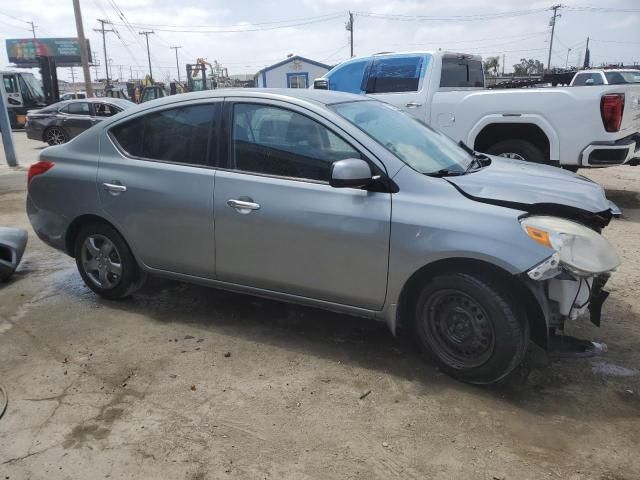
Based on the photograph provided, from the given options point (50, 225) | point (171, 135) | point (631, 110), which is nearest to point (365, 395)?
point (171, 135)

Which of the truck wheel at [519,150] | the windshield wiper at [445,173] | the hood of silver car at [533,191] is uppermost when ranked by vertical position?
the windshield wiper at [445,173]

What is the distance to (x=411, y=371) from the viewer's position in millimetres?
3371

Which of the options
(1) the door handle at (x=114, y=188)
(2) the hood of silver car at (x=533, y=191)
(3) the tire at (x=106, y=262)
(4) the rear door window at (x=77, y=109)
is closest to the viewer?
(2) the hood of silver car at (x=533, y=191)

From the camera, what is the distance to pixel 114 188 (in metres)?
4.14

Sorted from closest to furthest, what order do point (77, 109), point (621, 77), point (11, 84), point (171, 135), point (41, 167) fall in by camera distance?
point (171, 135), point (41, 167), point (77, 109), point (621, 77), point (11, 84)

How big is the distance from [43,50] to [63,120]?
57679 millimetres

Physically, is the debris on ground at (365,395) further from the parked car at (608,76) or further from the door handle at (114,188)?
the parked car at (608,76)

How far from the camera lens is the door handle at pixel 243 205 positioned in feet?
11.7

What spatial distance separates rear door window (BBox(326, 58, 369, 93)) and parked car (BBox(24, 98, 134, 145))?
9.26 meters

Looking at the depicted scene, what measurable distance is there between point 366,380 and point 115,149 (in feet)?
8.79

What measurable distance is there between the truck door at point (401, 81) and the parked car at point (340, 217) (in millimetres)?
3985

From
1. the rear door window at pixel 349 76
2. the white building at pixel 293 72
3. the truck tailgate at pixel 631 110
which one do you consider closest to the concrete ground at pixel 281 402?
the truck tailgate at pixel 631 110

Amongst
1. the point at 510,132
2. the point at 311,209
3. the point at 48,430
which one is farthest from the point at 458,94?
the point at 48,430

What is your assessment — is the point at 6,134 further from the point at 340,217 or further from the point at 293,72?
the point at 293,72
